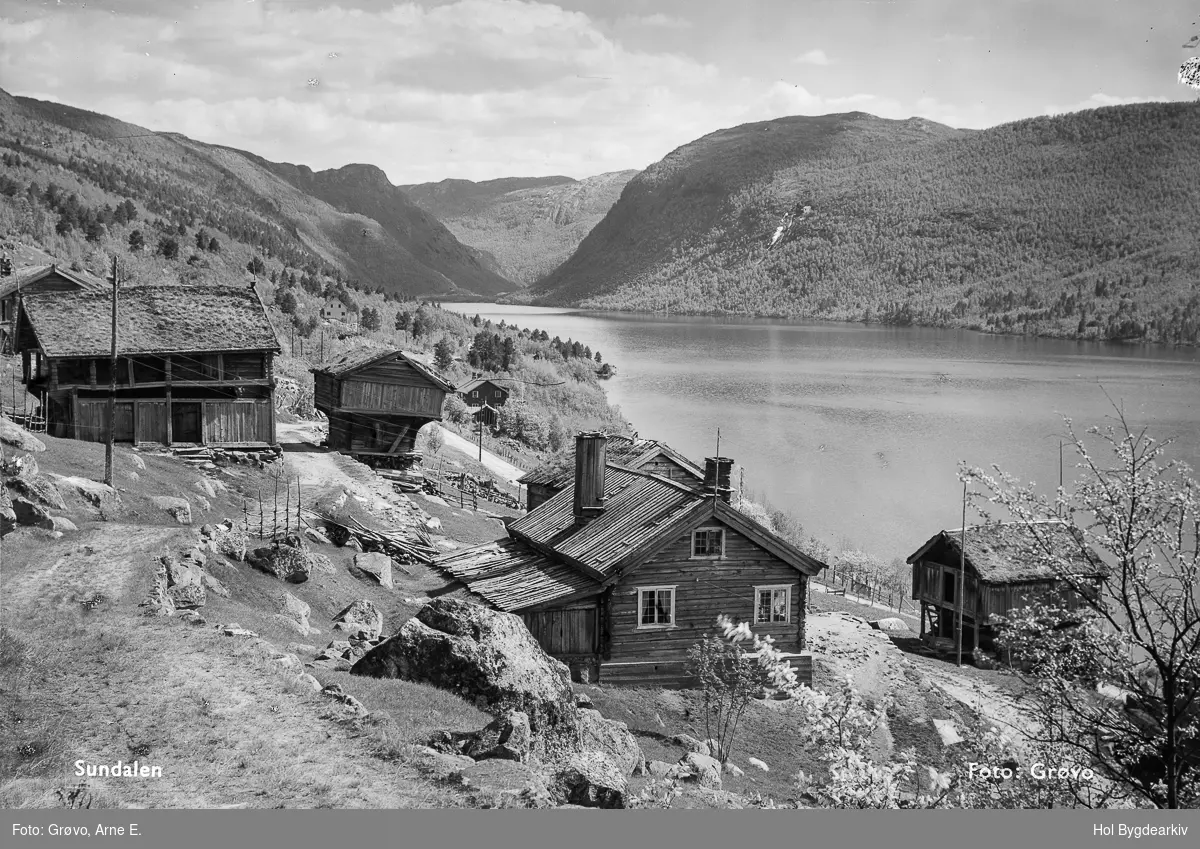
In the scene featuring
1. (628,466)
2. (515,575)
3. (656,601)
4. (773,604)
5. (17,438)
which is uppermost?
(17,438)

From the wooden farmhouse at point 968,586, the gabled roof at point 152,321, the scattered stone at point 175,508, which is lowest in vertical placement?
the wooden farmhouse at point 968,586

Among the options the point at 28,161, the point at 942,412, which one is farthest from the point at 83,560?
the point at 28,161

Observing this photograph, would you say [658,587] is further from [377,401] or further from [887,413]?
Answer: [887,413]

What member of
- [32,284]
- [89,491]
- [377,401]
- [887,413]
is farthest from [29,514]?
[887,413]

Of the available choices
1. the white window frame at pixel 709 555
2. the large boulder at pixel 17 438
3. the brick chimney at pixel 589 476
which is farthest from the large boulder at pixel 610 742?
the large boulder at pixel 17 438

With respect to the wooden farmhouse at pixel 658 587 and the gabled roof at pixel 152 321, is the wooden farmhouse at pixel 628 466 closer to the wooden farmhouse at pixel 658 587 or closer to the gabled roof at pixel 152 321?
the wooden farmhouse at pixel 658 587

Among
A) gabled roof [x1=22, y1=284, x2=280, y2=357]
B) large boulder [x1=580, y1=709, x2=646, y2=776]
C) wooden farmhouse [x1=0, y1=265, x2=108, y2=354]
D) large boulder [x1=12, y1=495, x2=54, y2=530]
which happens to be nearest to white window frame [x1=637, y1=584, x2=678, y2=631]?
large boulder [x1=580, y1=709, x2=646, y2=776]

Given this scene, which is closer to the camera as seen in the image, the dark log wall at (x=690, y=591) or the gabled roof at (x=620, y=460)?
the dark log wall at (x=690, y=591)

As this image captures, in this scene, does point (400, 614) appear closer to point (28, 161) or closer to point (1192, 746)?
point (1192, 746)
